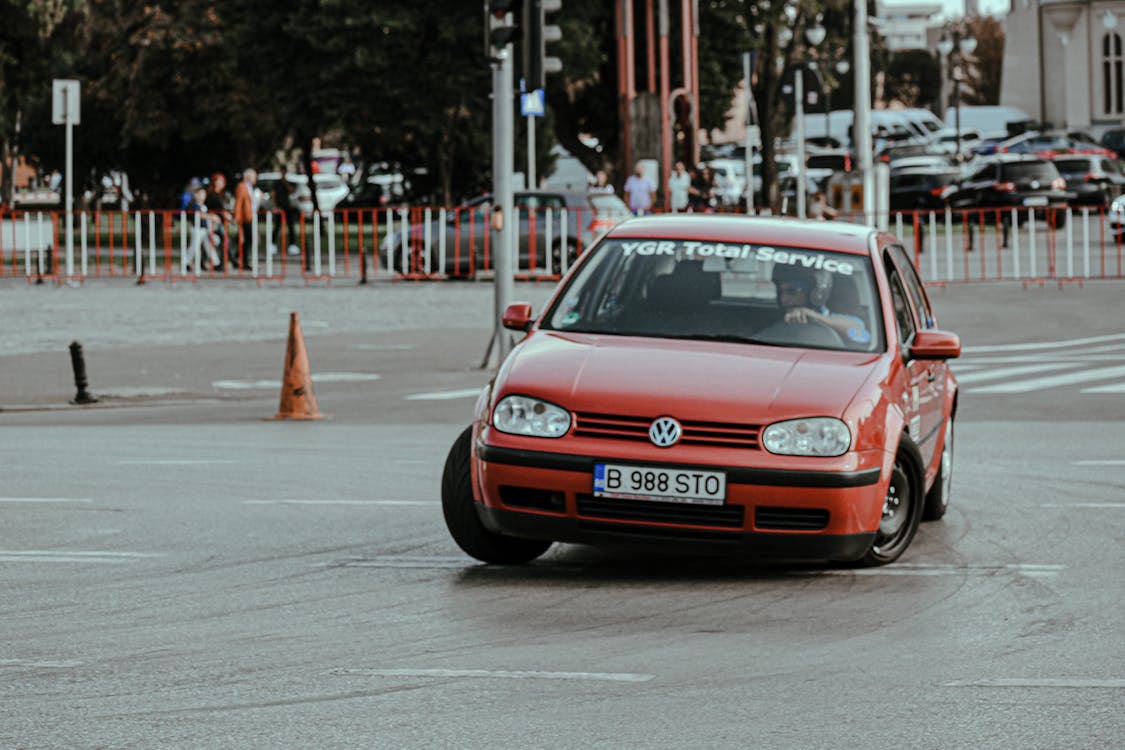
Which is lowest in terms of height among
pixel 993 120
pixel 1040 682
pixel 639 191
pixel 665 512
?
pixel 1040 682

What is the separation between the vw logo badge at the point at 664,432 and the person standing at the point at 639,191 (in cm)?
2689

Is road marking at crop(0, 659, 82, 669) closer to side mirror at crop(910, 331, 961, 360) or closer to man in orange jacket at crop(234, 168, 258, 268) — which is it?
side mirror at crop(910, 331, 961, 360)

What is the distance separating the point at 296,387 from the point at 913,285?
7.57 m

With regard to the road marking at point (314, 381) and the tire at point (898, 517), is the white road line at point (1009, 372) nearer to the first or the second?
the road marking at point (314, 381)

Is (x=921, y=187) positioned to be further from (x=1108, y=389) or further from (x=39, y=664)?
(x=39, y=664)

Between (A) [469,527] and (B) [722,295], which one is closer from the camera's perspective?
(A) [469,527]

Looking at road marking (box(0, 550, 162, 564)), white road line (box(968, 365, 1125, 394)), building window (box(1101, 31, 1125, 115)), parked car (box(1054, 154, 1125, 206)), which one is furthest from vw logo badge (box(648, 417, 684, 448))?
building window (box(1101, 31, 1125, 115))

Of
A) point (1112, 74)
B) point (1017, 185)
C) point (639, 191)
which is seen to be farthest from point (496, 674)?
point (1112, 74)

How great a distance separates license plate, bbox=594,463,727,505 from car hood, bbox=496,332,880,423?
215mm

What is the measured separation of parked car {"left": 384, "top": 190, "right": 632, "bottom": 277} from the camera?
117 feet

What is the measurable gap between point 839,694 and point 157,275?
106 ft

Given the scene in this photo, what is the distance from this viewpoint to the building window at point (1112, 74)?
94750mm

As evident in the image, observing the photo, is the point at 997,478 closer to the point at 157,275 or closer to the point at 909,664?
the point at 909,664

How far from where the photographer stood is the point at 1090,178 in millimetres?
56594
